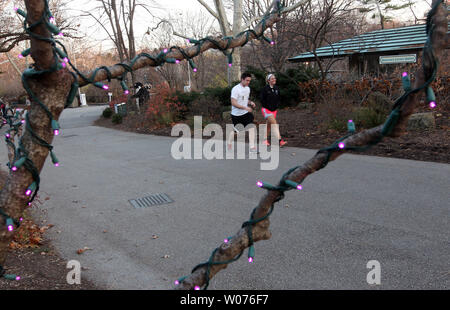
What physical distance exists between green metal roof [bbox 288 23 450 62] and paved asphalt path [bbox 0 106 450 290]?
31.5 feet

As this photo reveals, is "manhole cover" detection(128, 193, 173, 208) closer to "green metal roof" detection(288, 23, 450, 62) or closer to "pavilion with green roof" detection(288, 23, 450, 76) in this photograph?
"pavilion with green roof" detection(288, 23, 450, 76)

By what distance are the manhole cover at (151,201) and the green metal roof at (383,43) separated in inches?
433

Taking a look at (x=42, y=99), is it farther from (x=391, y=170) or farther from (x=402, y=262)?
(x=391, y=170)

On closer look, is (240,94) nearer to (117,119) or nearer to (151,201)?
(151,201)

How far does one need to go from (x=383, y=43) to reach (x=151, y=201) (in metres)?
15.2

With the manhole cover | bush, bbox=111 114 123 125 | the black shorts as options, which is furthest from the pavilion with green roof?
the manhole cover

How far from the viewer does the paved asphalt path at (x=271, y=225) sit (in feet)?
11.9

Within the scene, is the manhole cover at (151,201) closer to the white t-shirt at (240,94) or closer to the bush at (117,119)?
the white t-shirt at (240,94)

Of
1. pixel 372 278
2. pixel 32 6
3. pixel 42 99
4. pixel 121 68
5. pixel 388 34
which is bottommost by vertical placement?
pixel 372 278

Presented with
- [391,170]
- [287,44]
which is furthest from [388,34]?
[391,170]

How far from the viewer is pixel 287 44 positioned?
23.2 m

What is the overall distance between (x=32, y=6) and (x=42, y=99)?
36 centimetres

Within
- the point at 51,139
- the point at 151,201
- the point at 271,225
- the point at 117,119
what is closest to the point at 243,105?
the point at 151,201

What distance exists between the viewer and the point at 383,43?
17.2 metres
